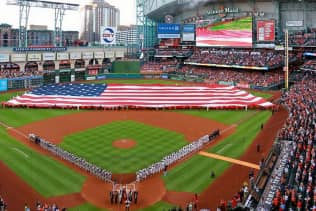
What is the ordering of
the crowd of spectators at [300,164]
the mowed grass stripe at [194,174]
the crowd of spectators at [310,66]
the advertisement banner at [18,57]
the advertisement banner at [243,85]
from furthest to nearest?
1. the advertisement banner at [18,57]
2. the advertisement banner at [243,85]
3. the crowd of spectators at [310,66]
4. the mowed grass stripe at [194,174]
5. the crowd of spectators at [300,164]

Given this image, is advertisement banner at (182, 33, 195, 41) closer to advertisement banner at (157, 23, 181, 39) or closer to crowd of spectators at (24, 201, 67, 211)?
advertisement banner at (157, 23, 181, 39)

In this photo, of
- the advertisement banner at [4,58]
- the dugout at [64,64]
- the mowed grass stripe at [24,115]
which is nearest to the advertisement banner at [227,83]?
the mowed grass stripe at [24,115]

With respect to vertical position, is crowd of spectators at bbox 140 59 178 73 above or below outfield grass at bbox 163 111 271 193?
above

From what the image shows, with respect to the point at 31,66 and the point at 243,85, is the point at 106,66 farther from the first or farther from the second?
the point at 243,85

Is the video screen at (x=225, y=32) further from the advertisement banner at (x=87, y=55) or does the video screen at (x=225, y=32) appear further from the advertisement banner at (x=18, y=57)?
the advertisement banner at (x=18, y=57)

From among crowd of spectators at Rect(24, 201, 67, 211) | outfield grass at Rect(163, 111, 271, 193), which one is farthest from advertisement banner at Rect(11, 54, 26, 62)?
crowd of spectators at Rect(24, 201, 67, 211)

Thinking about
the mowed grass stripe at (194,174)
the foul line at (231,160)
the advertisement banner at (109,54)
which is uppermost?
the advertisement banner at (109,54)
